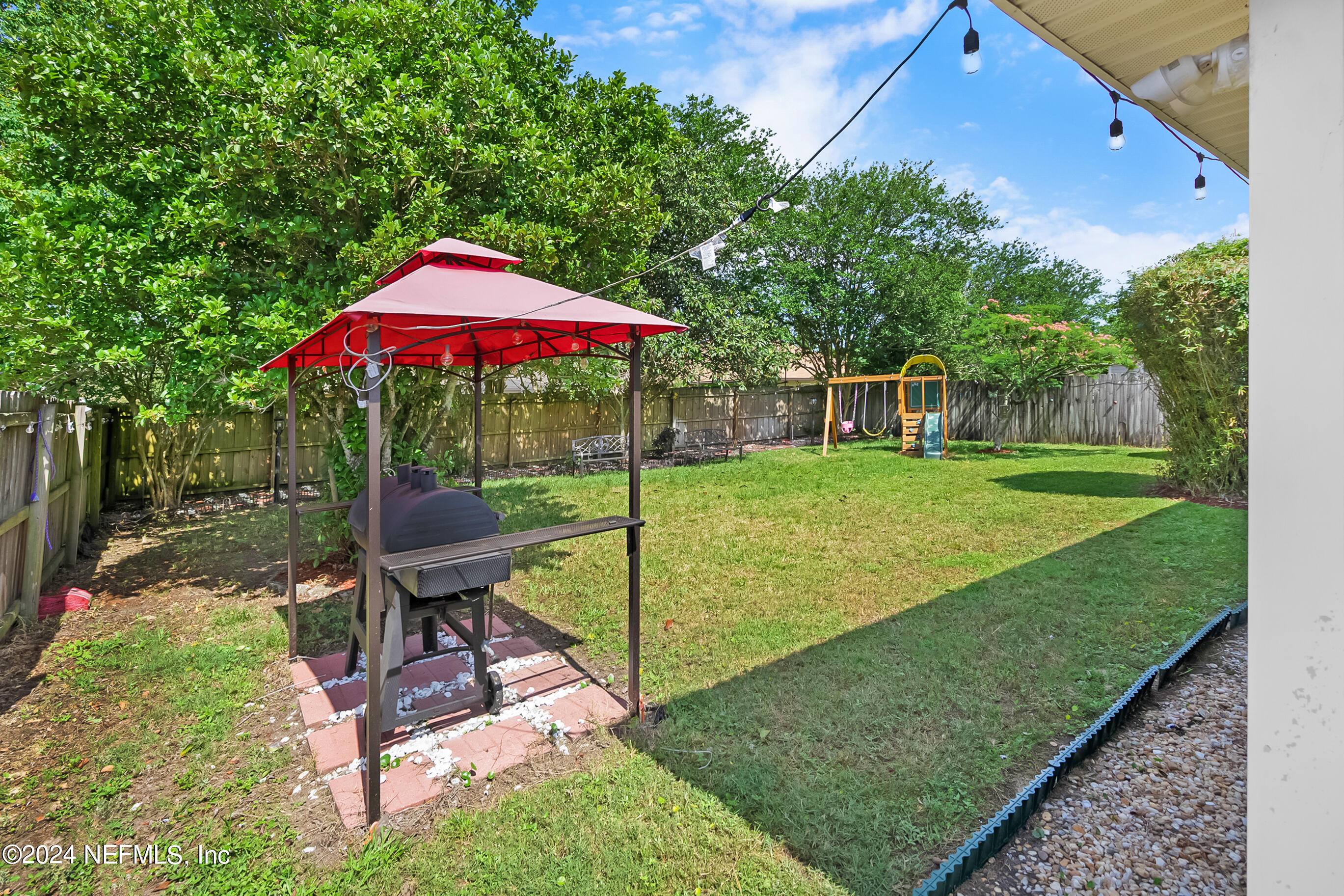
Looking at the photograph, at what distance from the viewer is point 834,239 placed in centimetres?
1862

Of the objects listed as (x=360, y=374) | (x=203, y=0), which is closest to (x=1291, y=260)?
(x=360, y=374)

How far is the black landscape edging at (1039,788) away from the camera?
2078mm

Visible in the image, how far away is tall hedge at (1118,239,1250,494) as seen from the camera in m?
7.48

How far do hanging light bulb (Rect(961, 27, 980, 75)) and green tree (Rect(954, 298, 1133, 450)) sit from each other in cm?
1313

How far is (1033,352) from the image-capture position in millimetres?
14680

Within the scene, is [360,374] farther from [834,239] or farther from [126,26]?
[834,239]

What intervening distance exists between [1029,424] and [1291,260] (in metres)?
18.4

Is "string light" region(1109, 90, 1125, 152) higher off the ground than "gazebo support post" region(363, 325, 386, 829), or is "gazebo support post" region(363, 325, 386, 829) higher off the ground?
"string light" region(1109, 90, 1125, 152)

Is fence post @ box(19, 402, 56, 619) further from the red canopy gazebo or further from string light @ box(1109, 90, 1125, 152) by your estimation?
string light @ box(1109, 90, 1125, 152)

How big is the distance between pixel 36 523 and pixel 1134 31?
7445mm

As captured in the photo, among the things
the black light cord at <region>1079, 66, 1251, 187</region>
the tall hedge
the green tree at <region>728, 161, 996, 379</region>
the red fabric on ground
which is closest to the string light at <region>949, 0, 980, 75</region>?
the black light cord at <region>1079, 66, 1251, 187</region>

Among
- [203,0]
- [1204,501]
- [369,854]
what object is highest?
[203,0]

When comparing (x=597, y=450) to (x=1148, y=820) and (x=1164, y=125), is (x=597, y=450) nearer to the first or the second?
(x=1164, y=125)

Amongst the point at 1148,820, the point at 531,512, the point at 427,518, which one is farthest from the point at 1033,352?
the point at 427,518
